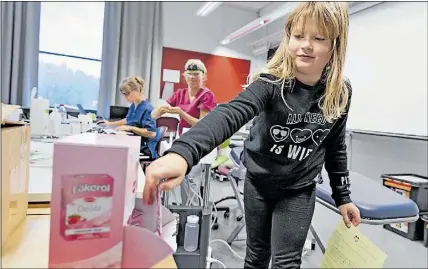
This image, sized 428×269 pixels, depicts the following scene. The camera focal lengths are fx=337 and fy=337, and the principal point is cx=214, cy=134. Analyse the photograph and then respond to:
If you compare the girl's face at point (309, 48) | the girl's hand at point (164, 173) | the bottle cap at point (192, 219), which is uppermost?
the girl's face at point (309, 48)

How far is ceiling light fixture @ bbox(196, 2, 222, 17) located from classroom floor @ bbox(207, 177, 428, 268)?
2.94 m

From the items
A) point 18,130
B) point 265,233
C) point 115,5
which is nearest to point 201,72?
point 265,233

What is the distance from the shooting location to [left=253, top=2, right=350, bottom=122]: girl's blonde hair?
33.4 inches

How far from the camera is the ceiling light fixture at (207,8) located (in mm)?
4757

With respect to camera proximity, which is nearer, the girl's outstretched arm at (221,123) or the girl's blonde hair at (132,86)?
the girl's outstretched arm at (221,123)

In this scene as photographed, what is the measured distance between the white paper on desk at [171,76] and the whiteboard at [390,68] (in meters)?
2.75

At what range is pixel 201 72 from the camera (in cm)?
249

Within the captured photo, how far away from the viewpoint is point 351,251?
2.91 ft

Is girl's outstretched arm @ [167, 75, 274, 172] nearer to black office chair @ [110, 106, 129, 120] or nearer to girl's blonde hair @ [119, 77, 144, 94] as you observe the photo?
girl's blonde hair @ [119, 77, 144, 94]

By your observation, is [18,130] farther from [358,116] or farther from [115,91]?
[115,91]

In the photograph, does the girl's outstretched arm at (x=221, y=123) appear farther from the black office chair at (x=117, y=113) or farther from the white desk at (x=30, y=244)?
the black office chair at (x=117, y=113)

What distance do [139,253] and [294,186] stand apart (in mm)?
609

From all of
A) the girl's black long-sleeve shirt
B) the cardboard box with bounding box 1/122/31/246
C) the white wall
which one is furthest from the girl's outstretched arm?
the white wall

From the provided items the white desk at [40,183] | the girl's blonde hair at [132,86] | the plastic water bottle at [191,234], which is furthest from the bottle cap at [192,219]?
the girl's blonde hair at [132,86]
